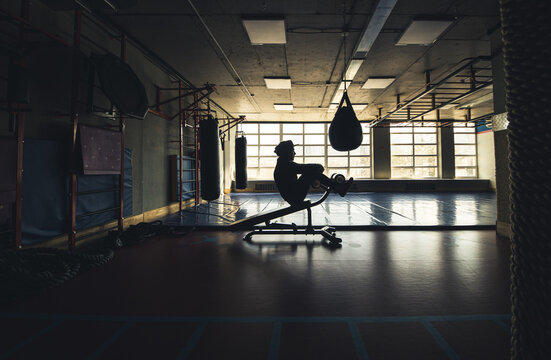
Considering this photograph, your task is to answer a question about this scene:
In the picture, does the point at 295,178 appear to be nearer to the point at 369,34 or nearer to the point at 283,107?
the point at 369,34

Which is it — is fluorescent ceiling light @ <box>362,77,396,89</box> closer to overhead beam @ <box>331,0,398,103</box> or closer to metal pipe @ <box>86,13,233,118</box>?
overhead beam @ <box>331,0,398,103</box>

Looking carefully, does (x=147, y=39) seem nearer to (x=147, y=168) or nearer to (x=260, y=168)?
(x=147, y=168)

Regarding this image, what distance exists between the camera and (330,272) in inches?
104

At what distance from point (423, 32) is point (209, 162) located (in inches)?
182

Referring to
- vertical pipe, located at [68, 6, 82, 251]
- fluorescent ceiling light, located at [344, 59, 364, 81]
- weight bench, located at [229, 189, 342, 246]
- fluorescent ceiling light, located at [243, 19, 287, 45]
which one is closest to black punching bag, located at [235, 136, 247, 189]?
fluorescent ceiling light, located at [344, 59, 364, 81]

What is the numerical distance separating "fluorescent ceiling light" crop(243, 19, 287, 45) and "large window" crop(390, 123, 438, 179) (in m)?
9.63

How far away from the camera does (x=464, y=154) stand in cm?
1262

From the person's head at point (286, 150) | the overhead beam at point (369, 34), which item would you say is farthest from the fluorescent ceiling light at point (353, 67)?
the person's head at point (286, 150)

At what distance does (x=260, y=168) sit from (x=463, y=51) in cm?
920

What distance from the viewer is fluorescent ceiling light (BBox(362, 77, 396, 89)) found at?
281 inches

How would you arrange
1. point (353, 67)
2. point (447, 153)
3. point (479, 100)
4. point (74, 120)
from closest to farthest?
point (74, 120)
point (353, 67)
point (479, 100)
point (447, 153)

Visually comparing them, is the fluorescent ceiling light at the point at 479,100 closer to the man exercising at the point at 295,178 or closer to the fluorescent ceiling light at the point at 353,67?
the fluorescent ceiling light at the point at 353,67

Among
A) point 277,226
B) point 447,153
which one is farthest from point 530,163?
point 447,153

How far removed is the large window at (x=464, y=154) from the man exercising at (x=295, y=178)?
11.7m
